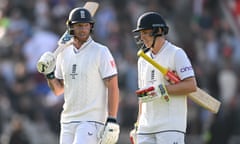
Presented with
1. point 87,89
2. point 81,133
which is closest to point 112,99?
point 87,89

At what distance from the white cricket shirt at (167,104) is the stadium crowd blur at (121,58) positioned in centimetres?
572

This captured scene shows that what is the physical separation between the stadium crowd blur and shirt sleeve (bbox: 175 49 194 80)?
231 inches

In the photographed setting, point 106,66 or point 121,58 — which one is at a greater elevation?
point 106,66

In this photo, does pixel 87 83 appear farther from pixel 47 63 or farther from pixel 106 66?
pixel 47 63

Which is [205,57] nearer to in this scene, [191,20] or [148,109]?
[191,20]

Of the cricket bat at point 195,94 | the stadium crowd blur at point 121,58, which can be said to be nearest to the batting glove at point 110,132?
the cricket bat at point 195,94

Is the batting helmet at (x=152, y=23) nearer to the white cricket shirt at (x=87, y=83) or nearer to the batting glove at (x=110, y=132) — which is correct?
the white cricket shirt at (x=87, y=83)

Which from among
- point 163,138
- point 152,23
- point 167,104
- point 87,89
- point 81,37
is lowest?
point 163,138

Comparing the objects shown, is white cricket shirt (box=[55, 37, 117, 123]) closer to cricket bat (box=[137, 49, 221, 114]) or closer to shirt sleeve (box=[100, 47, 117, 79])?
shirt sleeve (box=[100, 47, 117, 79])

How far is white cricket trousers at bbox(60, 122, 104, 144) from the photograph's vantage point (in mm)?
11078

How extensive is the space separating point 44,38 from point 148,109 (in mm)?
8003

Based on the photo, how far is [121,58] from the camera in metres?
18.3

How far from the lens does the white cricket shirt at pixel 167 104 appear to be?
10.6 meters

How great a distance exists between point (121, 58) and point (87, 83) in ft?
23.3
